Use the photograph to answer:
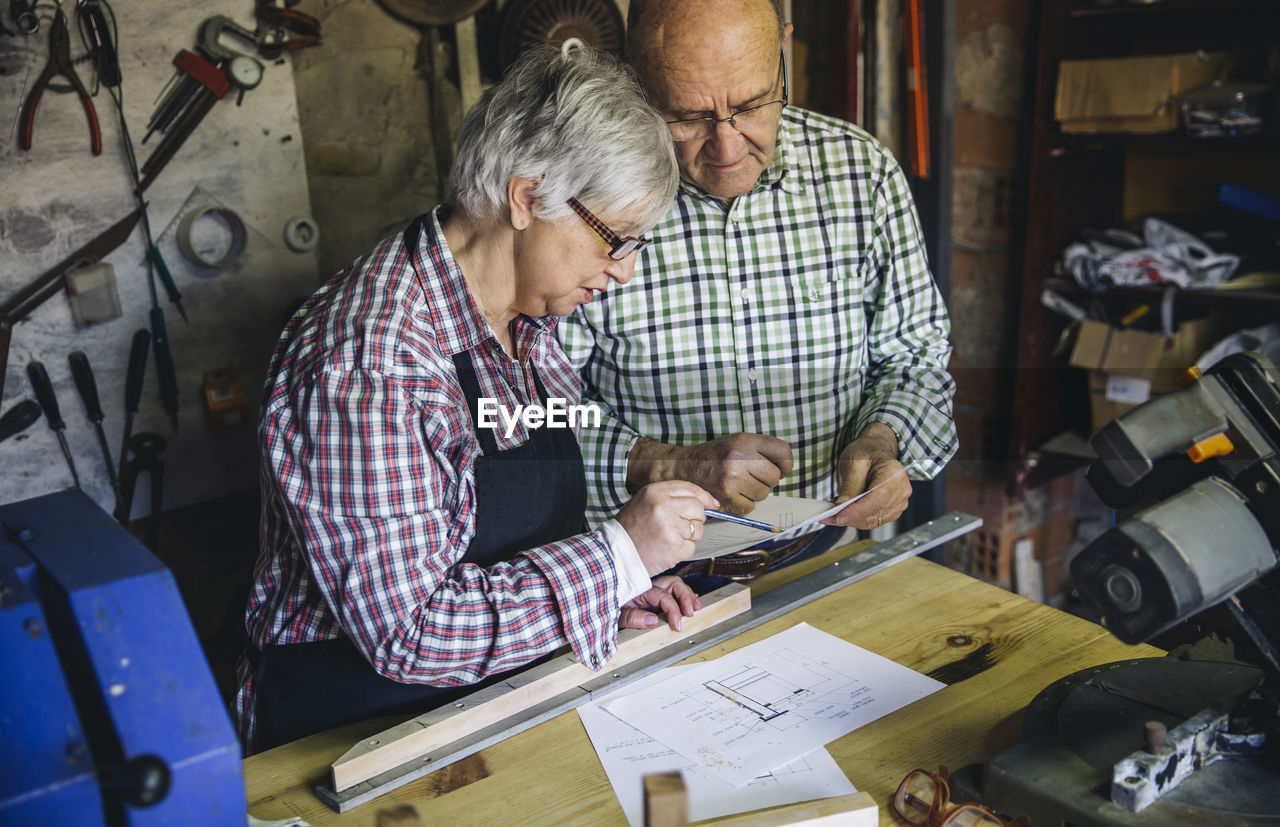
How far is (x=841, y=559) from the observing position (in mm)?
1854

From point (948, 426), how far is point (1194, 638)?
2.35 feet

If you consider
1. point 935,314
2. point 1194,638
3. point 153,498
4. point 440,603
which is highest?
point 935,314

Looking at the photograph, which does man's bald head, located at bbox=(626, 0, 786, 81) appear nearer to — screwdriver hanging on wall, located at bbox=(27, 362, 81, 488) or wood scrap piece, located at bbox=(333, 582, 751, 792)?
wood scrap piece, located at bbox=(333, 582, 751, 792)

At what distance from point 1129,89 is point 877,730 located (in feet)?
8.32

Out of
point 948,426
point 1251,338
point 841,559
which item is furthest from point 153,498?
point 1251,338

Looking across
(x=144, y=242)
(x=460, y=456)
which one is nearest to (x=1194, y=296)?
(x=460, y=456)

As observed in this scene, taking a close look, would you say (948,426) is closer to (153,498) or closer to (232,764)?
(232,764)

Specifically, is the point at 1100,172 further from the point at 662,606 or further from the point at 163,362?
the point at 163,362

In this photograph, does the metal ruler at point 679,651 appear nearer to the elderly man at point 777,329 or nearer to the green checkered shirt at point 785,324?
the elderly man at point 777,329

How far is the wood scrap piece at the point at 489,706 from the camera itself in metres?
1.26

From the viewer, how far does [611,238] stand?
153 centimetres

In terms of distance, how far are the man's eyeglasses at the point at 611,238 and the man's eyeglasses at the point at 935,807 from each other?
0.82m

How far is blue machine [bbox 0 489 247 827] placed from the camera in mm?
878

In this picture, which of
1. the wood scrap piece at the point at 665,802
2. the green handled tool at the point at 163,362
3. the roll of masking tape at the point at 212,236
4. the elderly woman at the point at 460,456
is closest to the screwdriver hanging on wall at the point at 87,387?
the green handled tool at the point at 163,362
